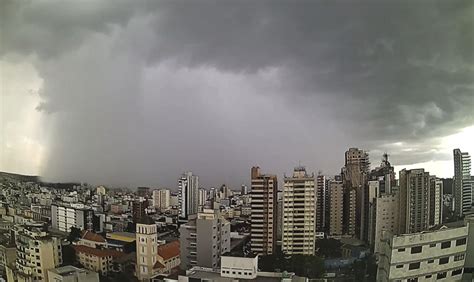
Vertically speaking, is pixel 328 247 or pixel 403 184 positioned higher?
pixel 403 184

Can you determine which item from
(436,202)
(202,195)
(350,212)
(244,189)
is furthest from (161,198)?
(436,202)

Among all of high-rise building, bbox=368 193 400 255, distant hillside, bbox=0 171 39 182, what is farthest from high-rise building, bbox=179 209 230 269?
distant hillside, bbox=0 171 39 182

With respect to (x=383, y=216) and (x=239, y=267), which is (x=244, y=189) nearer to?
(x=239, y=267)

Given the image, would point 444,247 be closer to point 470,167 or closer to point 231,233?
point 470,167

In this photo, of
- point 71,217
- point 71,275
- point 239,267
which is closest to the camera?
point 239,267

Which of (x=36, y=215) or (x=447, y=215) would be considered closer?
(x=447, y=215)

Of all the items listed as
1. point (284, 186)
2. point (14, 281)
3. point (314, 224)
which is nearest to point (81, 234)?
point (14, 281)

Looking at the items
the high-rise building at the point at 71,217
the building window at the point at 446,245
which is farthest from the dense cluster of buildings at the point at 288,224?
the high-rise building at the point at 71,217
